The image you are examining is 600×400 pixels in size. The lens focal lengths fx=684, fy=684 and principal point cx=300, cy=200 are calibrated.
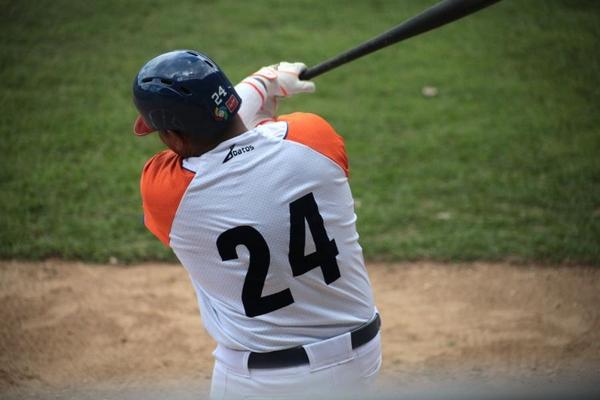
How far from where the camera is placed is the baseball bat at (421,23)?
2352 millimetres

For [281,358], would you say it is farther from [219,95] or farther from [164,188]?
[219,95]

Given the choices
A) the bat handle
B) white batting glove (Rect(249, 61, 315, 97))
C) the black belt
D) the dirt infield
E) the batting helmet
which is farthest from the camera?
the dirt infield

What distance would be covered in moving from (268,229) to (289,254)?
0.13 meters

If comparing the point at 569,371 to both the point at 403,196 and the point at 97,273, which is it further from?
the point at 97,273

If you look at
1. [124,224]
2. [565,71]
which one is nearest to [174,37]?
[124,224]

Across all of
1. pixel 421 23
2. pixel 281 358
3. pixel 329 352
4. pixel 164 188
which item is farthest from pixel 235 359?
pixel 421 23

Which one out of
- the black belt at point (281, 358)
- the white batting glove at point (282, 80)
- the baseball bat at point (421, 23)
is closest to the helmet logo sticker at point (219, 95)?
the white batting glove at point (282, 80)

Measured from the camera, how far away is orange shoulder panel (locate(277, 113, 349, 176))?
2436mm

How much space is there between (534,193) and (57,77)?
6.13 metres

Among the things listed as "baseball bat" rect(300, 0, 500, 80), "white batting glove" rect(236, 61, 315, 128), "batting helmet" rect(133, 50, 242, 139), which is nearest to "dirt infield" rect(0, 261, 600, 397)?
"white batting glove" rect(236, 61, 315, 128)

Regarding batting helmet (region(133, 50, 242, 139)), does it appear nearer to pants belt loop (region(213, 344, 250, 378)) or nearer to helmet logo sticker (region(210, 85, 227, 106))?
helmet logo sticker (region(210, 85, 227, 106))

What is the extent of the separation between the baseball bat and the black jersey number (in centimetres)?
83

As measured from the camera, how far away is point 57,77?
8945mm

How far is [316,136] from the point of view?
8.07ft
